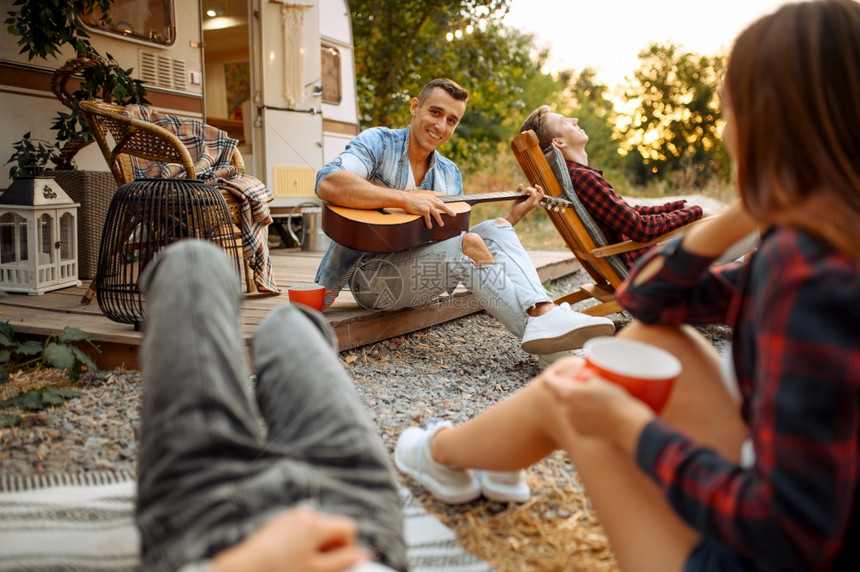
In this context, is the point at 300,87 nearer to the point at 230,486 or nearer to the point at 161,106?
the point at 161,106

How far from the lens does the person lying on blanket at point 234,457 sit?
0.83 meters

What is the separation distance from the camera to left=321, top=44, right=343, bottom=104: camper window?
21.9 feet

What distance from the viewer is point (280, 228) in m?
6.50

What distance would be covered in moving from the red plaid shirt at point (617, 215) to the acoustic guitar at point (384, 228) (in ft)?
2.20

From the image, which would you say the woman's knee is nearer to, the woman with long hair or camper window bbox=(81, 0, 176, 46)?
the woman with long hair

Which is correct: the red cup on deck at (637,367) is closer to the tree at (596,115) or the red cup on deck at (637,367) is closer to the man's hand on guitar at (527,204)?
the man's hand on guitar at (527,204)

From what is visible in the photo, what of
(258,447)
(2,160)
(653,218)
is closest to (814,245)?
(258,447)

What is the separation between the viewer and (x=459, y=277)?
298 centimetres

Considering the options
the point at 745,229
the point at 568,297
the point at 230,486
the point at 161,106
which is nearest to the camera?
the point at 230,486

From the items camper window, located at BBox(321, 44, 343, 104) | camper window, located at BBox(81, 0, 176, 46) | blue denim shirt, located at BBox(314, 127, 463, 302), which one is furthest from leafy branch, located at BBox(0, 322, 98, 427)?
camper window, located at BBox(321, 44, 343, 104)

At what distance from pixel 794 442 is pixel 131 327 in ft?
8.56

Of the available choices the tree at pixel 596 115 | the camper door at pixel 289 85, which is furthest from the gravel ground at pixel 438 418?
the tree at pixel 596 115

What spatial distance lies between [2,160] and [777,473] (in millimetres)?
4595

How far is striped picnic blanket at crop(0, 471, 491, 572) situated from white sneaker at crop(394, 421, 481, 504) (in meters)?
0.06
